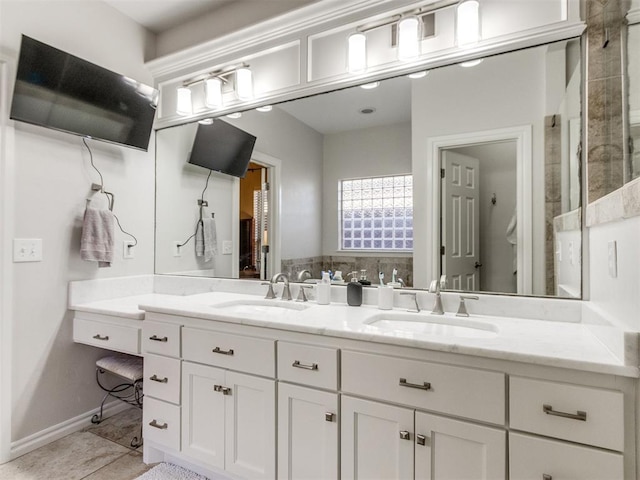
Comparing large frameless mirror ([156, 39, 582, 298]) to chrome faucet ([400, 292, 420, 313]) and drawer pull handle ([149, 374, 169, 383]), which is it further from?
drawer pull handle ([149, 374, 169, 383])

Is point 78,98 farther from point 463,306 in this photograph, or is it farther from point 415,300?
point 463,306

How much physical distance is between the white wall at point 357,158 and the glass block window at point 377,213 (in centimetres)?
4

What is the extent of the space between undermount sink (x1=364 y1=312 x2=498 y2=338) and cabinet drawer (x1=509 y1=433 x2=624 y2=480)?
16.1 inches

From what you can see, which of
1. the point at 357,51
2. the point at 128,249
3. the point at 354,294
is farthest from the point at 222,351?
the point at 357,51

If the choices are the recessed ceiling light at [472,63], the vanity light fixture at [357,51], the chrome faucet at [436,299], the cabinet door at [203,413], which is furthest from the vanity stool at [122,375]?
the recessed ceiling light at [472,63]

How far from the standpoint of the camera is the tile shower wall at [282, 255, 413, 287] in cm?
185

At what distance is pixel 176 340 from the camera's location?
1748 mm

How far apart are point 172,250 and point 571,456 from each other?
251 cm

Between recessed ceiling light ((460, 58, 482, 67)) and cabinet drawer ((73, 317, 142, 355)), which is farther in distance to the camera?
cabinet drawer ((73, 317, 142, 355))

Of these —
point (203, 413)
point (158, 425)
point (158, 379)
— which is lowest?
point (158, 425)

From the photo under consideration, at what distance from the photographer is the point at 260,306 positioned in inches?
81.4

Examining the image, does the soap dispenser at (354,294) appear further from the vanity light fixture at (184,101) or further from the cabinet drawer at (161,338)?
the vanity light fixture at (184,101)

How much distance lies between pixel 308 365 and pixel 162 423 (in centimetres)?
95

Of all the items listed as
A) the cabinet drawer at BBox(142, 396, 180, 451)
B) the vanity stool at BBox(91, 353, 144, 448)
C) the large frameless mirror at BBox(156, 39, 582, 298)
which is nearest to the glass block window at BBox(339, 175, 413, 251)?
the large frameless mirror at BBox(156, 39, 582, 298)
